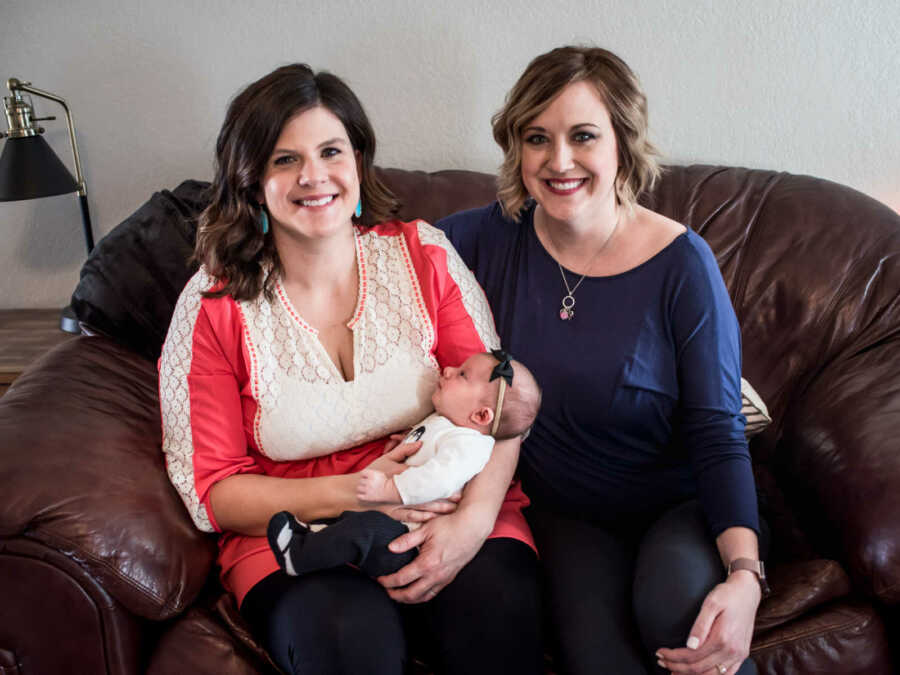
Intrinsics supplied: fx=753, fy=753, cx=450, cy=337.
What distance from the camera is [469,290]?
5.11 feet

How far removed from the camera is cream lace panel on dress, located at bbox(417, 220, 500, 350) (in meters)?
1.54

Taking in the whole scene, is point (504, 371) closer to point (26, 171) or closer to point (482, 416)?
point (482, 416)

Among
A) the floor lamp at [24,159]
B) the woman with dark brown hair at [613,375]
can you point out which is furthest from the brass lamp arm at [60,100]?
the woman with dark brown hair at [613,375]

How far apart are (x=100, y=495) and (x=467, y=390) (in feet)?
2.24

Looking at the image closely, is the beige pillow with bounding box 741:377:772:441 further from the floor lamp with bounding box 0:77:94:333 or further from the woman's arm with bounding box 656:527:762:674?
the floor lamp with bounding box 0:77:94:333

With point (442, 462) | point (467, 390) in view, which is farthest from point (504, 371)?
point (442, 462)

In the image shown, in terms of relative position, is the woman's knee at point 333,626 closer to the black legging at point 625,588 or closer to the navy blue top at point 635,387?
the black legging at point 625,588

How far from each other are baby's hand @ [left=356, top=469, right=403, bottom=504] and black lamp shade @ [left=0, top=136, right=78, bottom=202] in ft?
4.31

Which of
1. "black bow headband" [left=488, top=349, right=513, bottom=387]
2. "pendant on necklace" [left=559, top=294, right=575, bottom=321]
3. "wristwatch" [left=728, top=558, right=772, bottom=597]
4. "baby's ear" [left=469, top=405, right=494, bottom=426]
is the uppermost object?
"pendant on necklace" [left=559, top=294, right=575, bottom=321]

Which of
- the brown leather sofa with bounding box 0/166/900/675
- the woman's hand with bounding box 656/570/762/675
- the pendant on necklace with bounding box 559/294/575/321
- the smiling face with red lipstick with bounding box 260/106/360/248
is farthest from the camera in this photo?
the pendant on necklace with bounding box 559/294/575/321

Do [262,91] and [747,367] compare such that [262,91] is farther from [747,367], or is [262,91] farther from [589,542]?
[747,367]

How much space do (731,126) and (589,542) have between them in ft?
4.32

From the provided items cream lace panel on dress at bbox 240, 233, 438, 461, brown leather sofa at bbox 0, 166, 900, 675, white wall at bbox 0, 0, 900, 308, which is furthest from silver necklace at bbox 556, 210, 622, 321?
white wall at bbox 0, 0, 900, 308

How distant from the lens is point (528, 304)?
1576 mm
